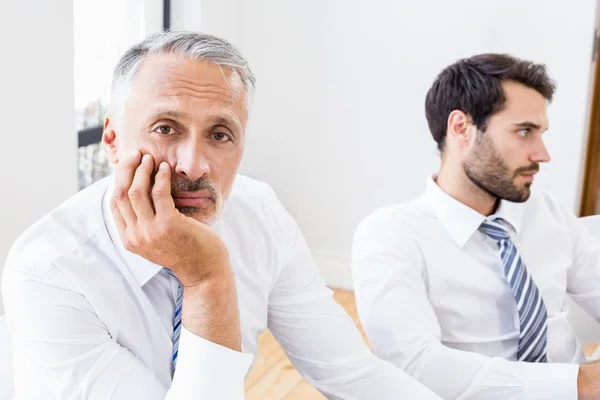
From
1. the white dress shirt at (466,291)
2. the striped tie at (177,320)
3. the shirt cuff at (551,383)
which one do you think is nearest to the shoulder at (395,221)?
the white dress shirt at (466,291)

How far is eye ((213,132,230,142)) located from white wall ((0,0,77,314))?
1.53 metres

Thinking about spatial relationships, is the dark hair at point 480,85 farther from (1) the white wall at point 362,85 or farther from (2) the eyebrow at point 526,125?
(1) the white wall at point 362,85

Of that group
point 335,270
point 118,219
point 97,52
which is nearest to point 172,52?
point 118,219

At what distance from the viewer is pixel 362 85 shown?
13.4ft

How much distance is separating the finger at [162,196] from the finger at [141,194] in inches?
0.4

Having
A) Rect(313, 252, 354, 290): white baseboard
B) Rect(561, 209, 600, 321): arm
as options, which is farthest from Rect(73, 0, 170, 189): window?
Rect(561, 209, 600, 321): arm

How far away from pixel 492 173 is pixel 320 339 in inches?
30.6

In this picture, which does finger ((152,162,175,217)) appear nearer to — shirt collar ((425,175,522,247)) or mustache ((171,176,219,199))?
mustache ((171,176,219,199))

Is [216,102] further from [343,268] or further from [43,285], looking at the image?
[343,268]

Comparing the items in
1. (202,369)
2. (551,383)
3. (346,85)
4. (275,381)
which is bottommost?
(275,381)

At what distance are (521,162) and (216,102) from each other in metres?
1.09

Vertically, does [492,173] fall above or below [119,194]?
below

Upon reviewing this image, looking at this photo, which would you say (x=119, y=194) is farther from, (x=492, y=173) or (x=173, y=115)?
(x=492, y=173)

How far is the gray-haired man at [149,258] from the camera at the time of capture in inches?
49.9
